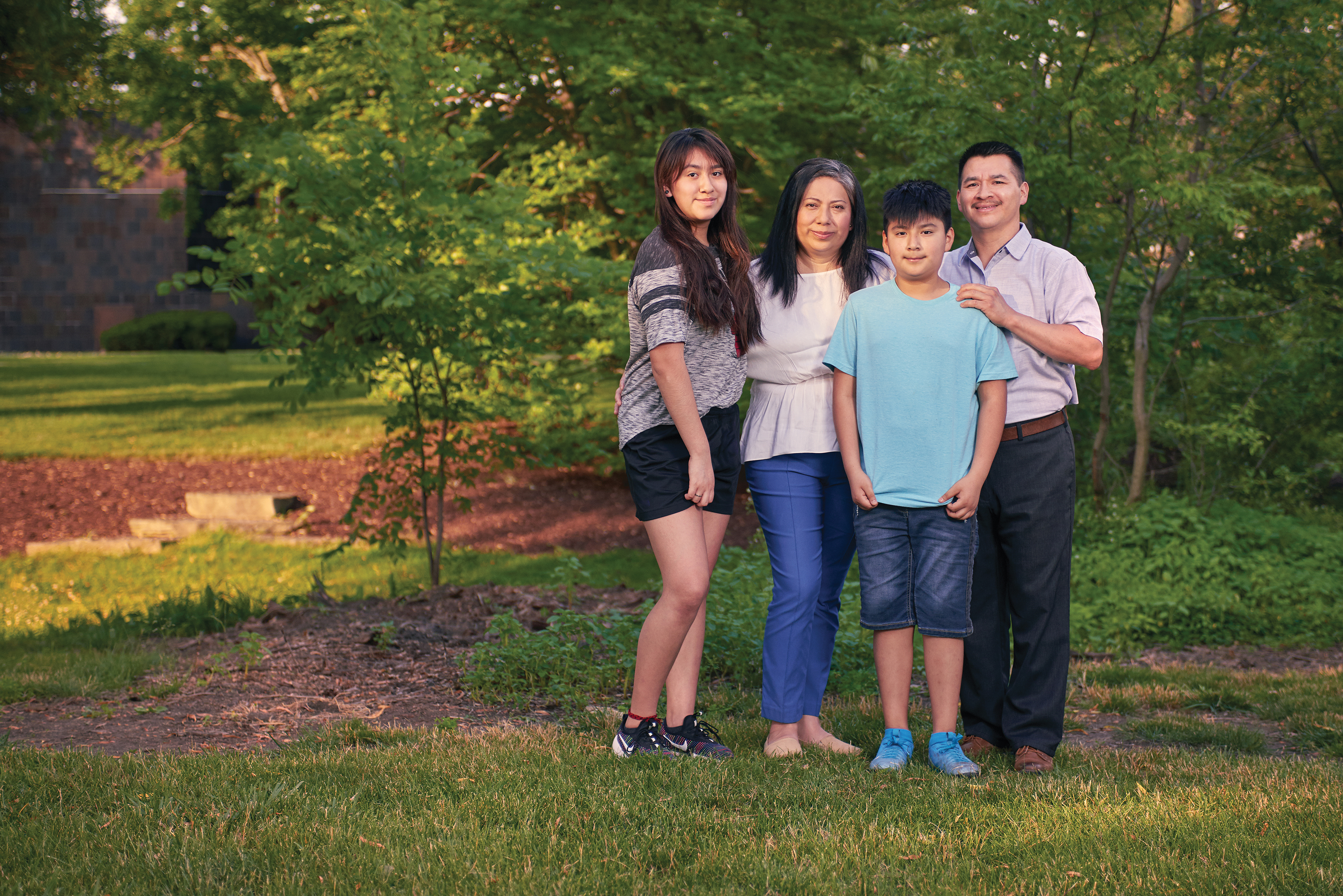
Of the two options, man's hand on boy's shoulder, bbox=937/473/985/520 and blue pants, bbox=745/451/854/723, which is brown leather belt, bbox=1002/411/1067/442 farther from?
blue pants, bbox=745/451/854/723

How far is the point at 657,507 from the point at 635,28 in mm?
7132

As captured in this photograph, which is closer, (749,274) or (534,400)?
(749,274)

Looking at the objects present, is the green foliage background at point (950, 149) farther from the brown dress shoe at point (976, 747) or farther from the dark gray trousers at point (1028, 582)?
the brown dress shoe at point (976, 747)

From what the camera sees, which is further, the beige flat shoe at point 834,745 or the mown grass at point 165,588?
the mown grass at point 165,588

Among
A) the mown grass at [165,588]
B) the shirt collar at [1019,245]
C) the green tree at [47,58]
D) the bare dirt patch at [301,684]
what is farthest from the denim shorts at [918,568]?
the green tree at [47,58]

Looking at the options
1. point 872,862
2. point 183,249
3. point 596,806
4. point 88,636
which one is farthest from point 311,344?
point 183,249

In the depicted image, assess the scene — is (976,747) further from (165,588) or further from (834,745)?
(165,588)

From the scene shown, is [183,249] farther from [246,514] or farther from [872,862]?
[872,862]

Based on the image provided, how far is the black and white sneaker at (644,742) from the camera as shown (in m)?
3.63

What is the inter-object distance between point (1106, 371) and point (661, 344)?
523 centimetres

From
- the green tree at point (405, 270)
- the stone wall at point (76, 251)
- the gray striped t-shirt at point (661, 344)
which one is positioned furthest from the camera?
the stone wall at point (76, 251)

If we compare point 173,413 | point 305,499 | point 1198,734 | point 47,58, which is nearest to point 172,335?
point 173,413

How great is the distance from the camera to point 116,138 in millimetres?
19391

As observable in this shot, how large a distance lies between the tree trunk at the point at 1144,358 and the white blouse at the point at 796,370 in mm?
5004
